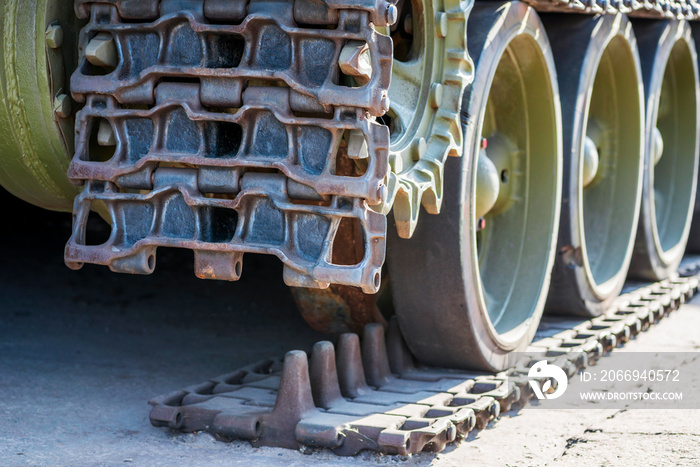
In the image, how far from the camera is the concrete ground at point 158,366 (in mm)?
2336

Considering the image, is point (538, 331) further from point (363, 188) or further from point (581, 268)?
point (363, 188)

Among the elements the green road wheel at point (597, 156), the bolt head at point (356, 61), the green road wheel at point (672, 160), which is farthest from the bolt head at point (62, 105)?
the green road wheel at point (672, 160)

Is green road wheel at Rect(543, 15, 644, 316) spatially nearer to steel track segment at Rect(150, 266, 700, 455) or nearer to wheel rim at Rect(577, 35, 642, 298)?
wheel rim at Rect(577, 35, 642, 298)

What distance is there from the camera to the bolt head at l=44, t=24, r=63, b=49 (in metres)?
2.25

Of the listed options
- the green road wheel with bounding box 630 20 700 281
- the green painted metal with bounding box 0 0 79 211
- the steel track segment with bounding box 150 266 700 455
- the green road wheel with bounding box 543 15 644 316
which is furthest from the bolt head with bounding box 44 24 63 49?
the green road wheel with bounding box 630 20 700 281

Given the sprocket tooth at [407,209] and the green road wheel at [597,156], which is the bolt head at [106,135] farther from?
the green road wheel at [597,156]

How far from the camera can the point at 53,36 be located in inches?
88.7

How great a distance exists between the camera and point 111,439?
240 cm

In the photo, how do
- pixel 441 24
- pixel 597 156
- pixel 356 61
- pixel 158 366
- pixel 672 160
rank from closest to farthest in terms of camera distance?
1. pixel 356 61
2. pixel 441 24
3. pixel 158 366
4. pixel 597 156
5. pixel 672 160

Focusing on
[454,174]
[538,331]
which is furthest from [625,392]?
[454,174]
